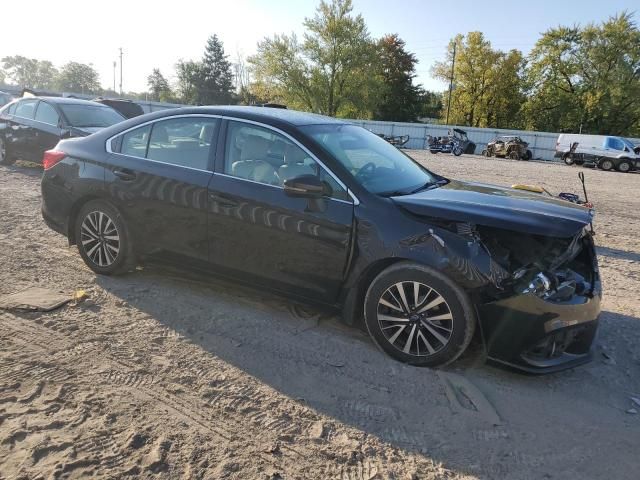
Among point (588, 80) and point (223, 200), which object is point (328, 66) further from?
point (223, 200)

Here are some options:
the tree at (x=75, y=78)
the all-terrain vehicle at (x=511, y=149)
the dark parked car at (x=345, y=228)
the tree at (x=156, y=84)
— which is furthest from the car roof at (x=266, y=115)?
the tree at (x=75, y=78)

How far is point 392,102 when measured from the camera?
64.6m

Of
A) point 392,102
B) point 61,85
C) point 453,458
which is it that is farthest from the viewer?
point 61,85

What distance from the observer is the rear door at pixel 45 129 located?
1006cm

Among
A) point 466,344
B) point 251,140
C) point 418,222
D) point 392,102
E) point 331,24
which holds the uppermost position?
point 331,24

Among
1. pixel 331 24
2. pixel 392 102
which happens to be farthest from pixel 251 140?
pixel 392 102

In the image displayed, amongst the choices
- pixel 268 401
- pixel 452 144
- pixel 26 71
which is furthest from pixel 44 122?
pixel 26 71

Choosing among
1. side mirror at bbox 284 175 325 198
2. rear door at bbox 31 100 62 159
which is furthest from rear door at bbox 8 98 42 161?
side mirror at bbox 284 175 325 198

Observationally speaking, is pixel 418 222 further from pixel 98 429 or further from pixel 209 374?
pixel 98 429

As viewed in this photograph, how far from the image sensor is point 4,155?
37.8ft

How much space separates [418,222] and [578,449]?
1.61 meters

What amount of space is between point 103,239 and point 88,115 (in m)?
6.71

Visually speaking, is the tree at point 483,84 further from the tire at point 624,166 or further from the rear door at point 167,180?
the rear door at point 167,180

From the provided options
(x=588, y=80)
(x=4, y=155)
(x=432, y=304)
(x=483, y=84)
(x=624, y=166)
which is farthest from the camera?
(x=483, y=84)
